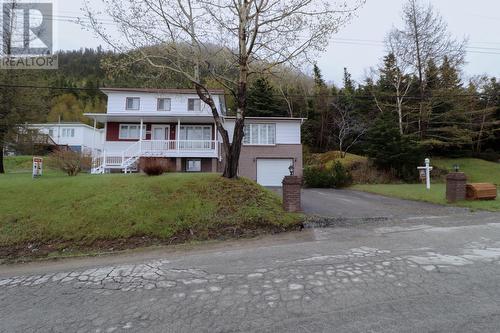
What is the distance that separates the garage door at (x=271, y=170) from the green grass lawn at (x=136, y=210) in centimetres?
1323

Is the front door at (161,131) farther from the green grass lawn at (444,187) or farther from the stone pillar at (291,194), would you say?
the stone pillar at (291,194)

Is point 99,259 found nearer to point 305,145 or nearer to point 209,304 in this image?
point 209,304

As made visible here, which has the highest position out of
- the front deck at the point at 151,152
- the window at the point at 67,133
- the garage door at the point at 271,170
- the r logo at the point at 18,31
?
the r logo at the point at 18,31

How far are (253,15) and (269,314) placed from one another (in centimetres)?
974

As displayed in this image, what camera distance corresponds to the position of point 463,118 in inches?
1217

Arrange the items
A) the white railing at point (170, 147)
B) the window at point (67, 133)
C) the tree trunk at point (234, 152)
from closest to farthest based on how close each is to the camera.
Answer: the tree trunk at point (234, 152) < the white railing at point (170, 147) < the window at point (67, 133)

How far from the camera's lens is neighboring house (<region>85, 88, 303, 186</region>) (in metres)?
23.9

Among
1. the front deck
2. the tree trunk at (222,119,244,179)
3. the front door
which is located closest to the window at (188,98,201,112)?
the front door

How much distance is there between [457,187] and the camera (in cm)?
1245

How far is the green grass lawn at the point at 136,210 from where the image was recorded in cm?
827

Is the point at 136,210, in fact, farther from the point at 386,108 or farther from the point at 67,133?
the point at 67,133

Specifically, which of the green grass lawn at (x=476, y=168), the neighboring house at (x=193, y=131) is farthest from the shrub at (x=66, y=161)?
the green grass lawn at (x=476, y=168)

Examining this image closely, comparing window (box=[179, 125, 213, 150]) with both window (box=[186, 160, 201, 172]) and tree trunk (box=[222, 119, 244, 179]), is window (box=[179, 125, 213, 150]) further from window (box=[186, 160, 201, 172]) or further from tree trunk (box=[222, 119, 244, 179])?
tree trunk (box=[222, 119, 244, 179])

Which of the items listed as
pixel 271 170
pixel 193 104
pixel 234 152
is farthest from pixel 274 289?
pixel 193 104
